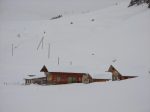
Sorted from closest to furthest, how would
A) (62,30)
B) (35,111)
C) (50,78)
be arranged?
(35,111), (50,78), (62,30)

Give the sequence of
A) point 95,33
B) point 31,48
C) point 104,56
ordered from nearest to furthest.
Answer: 1. point 104,56
2. point 31,48
3. point 95,33

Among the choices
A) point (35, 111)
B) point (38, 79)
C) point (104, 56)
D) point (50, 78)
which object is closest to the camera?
point (35, 111)

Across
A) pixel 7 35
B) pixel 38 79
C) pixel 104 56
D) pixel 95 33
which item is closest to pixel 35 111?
pixel 38 79

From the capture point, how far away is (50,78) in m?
50.8

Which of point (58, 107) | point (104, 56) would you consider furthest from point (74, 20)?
point (58, 107)

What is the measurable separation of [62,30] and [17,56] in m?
26.8

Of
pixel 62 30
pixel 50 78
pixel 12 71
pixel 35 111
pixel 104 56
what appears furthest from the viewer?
pixel 62 30

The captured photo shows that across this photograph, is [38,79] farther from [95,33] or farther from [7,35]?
Answer: [7,35]

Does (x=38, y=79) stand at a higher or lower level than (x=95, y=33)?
lower

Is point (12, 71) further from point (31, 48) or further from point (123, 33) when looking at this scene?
point (123, 33)

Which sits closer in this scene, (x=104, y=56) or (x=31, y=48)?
(x=104, y=56)

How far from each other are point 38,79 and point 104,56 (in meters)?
25.2

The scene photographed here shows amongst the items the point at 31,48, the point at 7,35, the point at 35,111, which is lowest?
the point at 35,111

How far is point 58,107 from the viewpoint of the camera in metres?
25.2
